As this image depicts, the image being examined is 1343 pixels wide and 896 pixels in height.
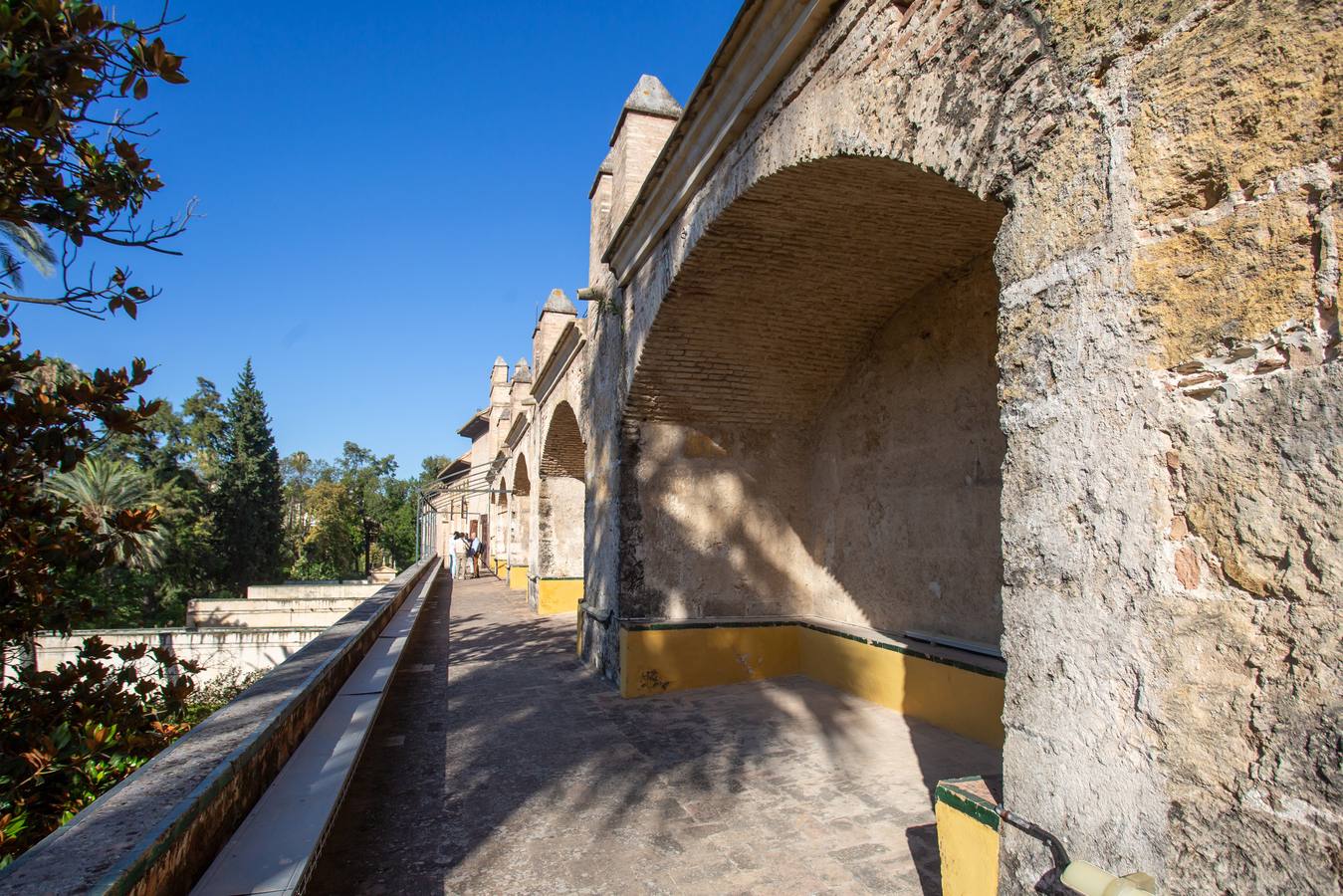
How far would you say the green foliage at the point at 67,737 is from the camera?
2861 millimetres

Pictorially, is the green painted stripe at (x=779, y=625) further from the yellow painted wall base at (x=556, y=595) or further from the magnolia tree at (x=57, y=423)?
the yellow painted wall base at (x=556, y=595)

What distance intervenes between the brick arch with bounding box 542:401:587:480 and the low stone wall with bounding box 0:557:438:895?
6.84m

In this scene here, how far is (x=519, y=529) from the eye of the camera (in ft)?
56.4

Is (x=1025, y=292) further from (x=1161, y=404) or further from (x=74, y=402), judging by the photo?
(x=74, y=402)

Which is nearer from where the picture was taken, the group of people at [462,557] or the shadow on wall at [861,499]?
the shadow on wall at [861,499]

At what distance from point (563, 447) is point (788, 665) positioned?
19.0 ft

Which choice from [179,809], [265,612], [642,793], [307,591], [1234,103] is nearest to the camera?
[1234,103]

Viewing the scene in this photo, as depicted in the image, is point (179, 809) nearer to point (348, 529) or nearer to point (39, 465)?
point (39, 465)

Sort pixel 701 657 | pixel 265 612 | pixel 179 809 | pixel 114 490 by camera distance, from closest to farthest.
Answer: pixel 179 809 < pixel 701 657 < pixel 265 612 < pixel 114 490

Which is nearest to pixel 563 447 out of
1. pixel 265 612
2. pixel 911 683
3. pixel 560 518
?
pixel 560 518

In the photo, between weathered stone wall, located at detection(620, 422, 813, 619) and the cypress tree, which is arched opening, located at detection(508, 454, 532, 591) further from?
the cypress tree

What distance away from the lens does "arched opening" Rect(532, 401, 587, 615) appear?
472 inches

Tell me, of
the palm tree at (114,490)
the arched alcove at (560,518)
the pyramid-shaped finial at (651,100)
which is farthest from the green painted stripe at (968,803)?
the palm tree at (114,490)

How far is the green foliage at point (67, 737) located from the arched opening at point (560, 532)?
27.2 feet
